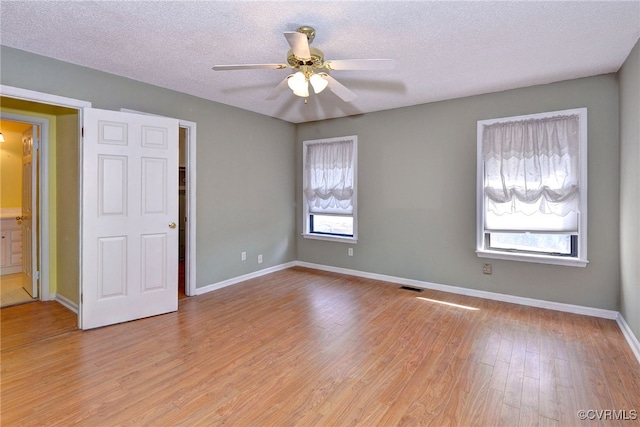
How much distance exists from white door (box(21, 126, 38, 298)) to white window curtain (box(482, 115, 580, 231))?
18.0ft

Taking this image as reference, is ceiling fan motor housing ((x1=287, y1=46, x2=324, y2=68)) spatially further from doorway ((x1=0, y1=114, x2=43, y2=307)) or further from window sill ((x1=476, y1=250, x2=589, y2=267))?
doorway ((x1=0, y1=114, x2=43, y2=307))

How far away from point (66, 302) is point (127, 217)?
57.5 inches

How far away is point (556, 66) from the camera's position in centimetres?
306

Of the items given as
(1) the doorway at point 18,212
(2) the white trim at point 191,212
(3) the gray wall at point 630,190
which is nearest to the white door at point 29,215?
(1) the doorway at point 18,212

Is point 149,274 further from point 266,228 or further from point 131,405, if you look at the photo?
point 266,228

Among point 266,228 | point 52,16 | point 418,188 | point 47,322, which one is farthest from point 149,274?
point 418,188

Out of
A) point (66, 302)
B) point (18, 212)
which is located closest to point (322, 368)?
point (66, 302)

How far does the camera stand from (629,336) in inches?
107

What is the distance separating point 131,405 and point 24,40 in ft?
9.69

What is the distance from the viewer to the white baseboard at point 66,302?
11.5 ft

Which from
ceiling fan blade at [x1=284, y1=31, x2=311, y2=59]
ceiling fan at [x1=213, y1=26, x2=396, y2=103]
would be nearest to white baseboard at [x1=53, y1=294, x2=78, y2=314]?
ceiling fan at [x1=213, y1=26, x2=396, y2=103]

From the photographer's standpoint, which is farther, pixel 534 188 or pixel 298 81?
pixel 534 188

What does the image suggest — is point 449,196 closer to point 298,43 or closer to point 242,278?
point 298,43

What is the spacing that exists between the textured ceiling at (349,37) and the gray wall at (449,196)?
40cm
